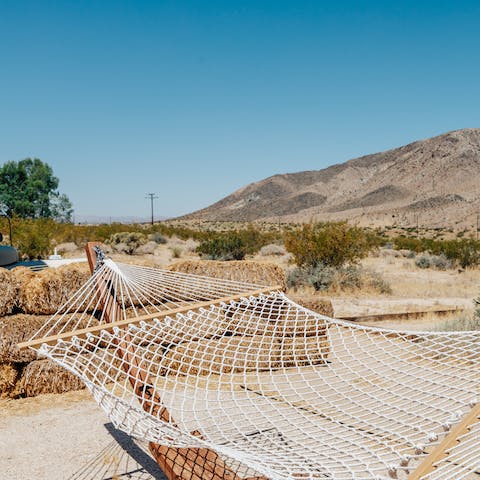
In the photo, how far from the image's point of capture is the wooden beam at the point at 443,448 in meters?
1.53

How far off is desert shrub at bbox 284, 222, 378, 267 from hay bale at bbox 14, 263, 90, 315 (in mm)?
7450

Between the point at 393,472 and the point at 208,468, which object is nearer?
the point at 393,472

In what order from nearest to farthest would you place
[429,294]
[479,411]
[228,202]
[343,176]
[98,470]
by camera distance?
[479,411] < [98,470] < [429,294] < [343,176] < [228,202]

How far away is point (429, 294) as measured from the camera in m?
10.1

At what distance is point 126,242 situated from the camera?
20.1 metres

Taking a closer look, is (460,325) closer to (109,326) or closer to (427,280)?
(109,326)

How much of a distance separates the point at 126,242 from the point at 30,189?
22006mm

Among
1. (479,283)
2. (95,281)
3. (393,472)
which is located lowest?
(479,283)

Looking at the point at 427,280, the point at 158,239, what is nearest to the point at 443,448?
the point at 427,280

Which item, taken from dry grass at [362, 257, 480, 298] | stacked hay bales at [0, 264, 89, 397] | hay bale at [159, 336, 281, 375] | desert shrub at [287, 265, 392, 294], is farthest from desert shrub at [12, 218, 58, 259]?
hay bale at [159, 336, 281, 375]

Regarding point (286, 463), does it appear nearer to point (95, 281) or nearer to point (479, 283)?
point (95, 281)

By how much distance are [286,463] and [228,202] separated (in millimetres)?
87436

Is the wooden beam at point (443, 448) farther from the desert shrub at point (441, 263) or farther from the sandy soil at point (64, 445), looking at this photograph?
the desert shrub at point (441, 263)

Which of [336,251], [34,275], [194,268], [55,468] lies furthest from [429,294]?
[55,468]
